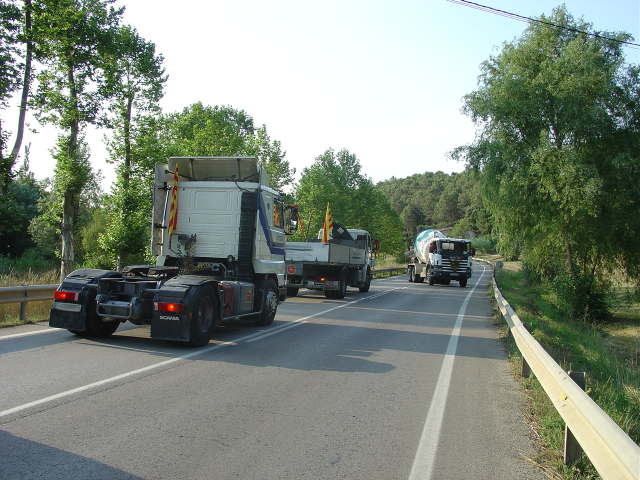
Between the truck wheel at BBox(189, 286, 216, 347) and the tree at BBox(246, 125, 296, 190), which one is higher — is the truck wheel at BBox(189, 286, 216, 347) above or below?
below

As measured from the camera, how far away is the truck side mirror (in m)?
12.9

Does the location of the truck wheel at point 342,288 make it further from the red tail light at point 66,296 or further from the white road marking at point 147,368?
the red tail light at point 66,296

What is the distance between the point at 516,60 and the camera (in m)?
21.8

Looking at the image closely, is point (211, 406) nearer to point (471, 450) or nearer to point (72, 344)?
point (471, 450)

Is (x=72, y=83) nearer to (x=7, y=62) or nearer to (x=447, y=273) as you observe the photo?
(x=7, y=62)

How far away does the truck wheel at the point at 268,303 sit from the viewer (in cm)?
1173

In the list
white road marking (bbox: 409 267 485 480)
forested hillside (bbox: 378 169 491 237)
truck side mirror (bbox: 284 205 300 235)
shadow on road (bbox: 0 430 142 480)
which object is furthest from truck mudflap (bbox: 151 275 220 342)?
forested hillside (bbox: 378 169 491 237)

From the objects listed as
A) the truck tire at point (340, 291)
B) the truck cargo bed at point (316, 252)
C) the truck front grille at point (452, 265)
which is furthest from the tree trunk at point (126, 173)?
the truck front grille at point (452, 265)

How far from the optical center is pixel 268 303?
11844 millimetres

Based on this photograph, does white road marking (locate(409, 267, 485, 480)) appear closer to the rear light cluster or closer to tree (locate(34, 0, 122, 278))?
the rear light cluster

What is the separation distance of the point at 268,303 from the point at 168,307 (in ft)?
11.5

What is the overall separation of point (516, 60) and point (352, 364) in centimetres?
1790

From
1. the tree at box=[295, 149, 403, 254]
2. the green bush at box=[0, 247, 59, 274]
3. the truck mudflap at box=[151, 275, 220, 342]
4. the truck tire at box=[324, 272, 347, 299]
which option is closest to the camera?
the truck mudflap at box=[151, 275, 220, 342]

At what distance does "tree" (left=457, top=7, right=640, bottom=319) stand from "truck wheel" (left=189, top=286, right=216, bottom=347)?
47.5 ft
